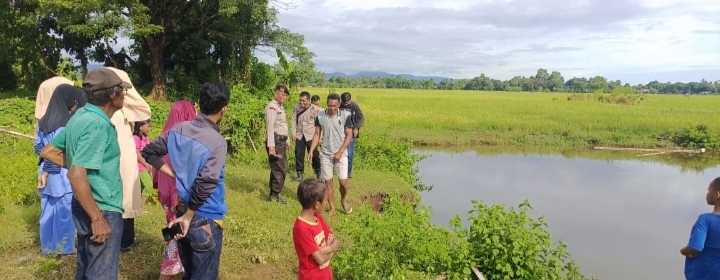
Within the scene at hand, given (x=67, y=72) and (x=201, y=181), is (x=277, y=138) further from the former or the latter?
(x=67, y=72)

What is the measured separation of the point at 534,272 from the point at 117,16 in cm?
1052

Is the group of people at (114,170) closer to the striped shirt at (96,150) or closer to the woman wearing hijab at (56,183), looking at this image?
the striped shirt at (96,150)

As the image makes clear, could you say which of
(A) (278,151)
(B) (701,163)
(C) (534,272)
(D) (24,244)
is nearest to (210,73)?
(A) (278,151)

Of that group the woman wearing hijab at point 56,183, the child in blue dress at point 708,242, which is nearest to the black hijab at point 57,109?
the woman wearing hijab at point 56,183

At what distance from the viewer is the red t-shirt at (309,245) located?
8.74 ft

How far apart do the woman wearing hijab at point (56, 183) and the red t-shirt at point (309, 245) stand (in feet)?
6.60

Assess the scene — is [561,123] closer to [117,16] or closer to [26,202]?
[117,16]

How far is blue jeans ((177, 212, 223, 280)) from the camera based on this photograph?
2.63m

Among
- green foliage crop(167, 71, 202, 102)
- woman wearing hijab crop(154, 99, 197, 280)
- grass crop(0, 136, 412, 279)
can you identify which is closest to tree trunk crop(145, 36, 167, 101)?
green foliage crop(167, 71, 202, 102)

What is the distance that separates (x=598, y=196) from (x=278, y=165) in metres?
7.96

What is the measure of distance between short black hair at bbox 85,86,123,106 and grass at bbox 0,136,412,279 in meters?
1.56

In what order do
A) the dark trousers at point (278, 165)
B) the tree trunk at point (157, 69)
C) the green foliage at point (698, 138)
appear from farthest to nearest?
1. the green foliage at point (698, 138)
2. the tree trunk at point (157, 69)
3. the dark trousers at point (278, 165)

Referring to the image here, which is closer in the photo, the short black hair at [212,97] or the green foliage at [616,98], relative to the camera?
the short black hair at [212,97]

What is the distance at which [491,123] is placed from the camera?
22.1 metres
